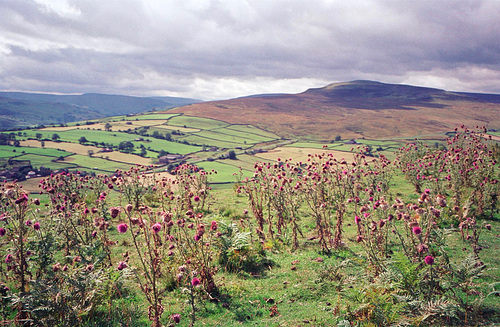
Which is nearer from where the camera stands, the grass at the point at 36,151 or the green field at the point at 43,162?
the green field at the point at 43,162

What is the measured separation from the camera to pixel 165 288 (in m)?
7.41

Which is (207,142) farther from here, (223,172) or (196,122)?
(223,172)

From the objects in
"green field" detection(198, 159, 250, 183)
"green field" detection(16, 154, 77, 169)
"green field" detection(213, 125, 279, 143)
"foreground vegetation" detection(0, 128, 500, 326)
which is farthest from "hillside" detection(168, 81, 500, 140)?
"foreground vegetation" detection(0, 128, 500, 326)

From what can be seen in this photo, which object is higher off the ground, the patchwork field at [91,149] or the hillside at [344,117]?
the hillside at [344,117]

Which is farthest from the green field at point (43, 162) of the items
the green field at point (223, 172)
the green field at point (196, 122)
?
the green field at point (196, 122)

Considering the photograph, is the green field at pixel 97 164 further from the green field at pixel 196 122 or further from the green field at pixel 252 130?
the green field at pixel 252 130

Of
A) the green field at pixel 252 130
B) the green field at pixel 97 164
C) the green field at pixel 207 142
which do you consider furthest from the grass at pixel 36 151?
the green field at pixel 252 130

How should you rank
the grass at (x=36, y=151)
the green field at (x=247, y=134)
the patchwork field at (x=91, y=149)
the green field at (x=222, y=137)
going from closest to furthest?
1. the patchwork field at (x=91, y=149)
2. the grass at (x=36, y=151)
3. the green field at (x=222, y=137)
4. the green field at (x=247, y=134)

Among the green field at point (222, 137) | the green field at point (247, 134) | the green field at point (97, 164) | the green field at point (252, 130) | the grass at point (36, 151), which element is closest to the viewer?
the green field at point (97, 164)

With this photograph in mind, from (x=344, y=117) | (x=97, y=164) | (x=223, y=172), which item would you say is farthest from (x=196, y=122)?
(x=344, y=117)

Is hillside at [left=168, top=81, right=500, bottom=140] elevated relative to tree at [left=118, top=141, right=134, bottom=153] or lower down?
elevated

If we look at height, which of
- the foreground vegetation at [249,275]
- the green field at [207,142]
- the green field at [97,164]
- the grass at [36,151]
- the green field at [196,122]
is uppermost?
the green field at [196,122]

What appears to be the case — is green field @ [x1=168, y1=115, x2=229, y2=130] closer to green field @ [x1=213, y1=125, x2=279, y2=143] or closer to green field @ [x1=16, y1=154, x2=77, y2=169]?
green field @ [x1=213, y1=125, x2=279, y2=143]

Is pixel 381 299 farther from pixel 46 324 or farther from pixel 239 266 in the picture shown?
pixel 46 324
